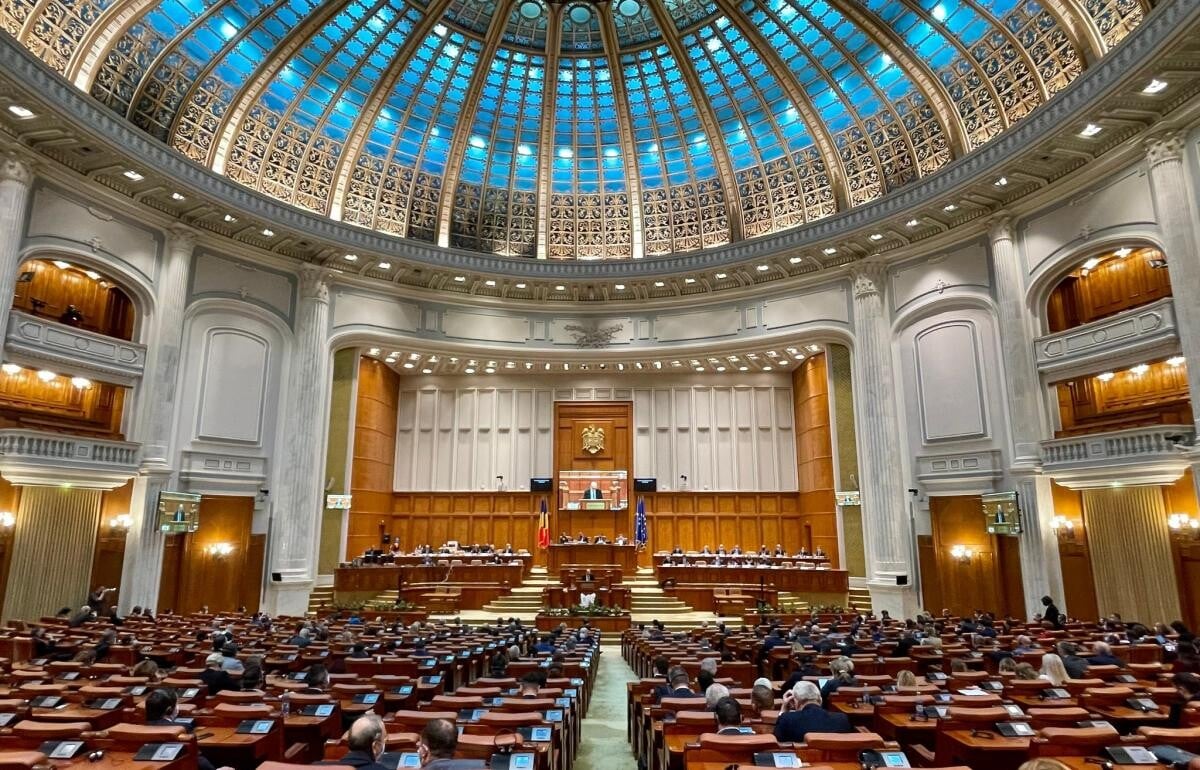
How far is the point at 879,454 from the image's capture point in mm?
17094

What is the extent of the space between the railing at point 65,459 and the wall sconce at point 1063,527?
62.4ft

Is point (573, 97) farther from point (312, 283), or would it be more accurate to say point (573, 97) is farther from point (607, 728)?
point (607, 728)

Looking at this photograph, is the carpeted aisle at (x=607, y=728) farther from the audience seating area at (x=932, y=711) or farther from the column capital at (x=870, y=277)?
the column capital at (x=870, y=277)

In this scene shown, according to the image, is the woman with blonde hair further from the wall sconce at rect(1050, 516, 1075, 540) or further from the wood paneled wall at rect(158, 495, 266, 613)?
the wood paneled wall at rect(158, 495, 266, 613)

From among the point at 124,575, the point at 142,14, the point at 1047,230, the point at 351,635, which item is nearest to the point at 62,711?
the point at 351,635

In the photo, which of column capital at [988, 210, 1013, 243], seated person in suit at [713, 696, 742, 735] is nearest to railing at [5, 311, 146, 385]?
seated person in suit at [713, 696, 742, 735]

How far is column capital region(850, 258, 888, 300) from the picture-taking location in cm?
1794

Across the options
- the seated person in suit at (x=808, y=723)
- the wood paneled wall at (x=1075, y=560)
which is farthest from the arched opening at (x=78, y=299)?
the wood paneled wall at (x=1075, y=560)

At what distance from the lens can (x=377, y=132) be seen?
19.5 metres

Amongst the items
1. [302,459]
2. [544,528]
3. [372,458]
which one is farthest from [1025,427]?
[372,458]

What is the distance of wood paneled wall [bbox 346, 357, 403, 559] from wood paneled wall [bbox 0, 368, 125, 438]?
6.01 m

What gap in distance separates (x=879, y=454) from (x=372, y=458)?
14.6 meters

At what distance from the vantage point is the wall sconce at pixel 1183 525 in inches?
Result: 475

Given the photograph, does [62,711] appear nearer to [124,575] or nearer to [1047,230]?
[124,575]
